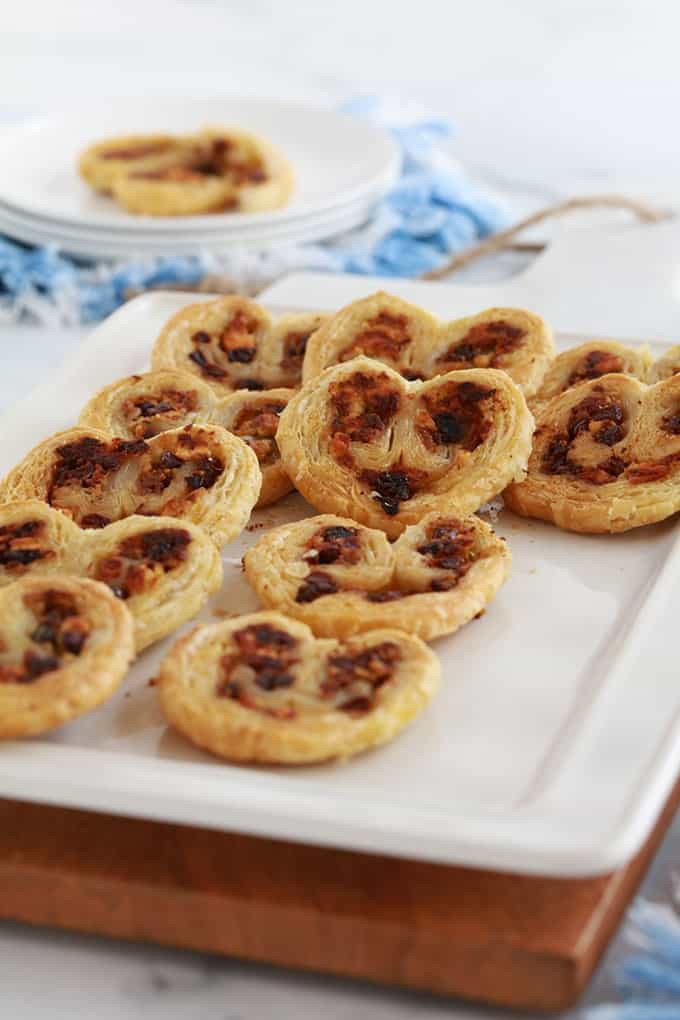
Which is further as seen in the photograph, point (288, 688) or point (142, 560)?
point (142, 560)

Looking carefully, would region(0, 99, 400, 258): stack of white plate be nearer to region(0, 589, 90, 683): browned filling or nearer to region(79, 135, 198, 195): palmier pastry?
region(79, 135, 198, 195): palmier pastry

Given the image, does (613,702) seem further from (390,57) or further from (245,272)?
(390,57)

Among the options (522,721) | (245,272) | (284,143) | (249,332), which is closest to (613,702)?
(522,721)

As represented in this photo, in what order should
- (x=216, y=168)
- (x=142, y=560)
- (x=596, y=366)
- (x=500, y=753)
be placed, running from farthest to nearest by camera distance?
1. (x=216, y=168)
2. (x=596, y=366)
3. (x=142, y=560)
4. (x=500, y=753)

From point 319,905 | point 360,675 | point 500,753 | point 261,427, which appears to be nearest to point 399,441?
point 261,427

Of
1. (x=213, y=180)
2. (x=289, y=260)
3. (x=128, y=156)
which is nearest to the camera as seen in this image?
(x=289, y=260)

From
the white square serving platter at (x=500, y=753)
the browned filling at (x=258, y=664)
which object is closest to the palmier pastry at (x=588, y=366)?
the white square serving platter at (x=500, y=753)

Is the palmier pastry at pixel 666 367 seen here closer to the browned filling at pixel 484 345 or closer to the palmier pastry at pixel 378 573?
the browned filling at pixel 484 345

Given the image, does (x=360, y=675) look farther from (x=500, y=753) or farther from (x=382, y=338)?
(x=382, y=338)
